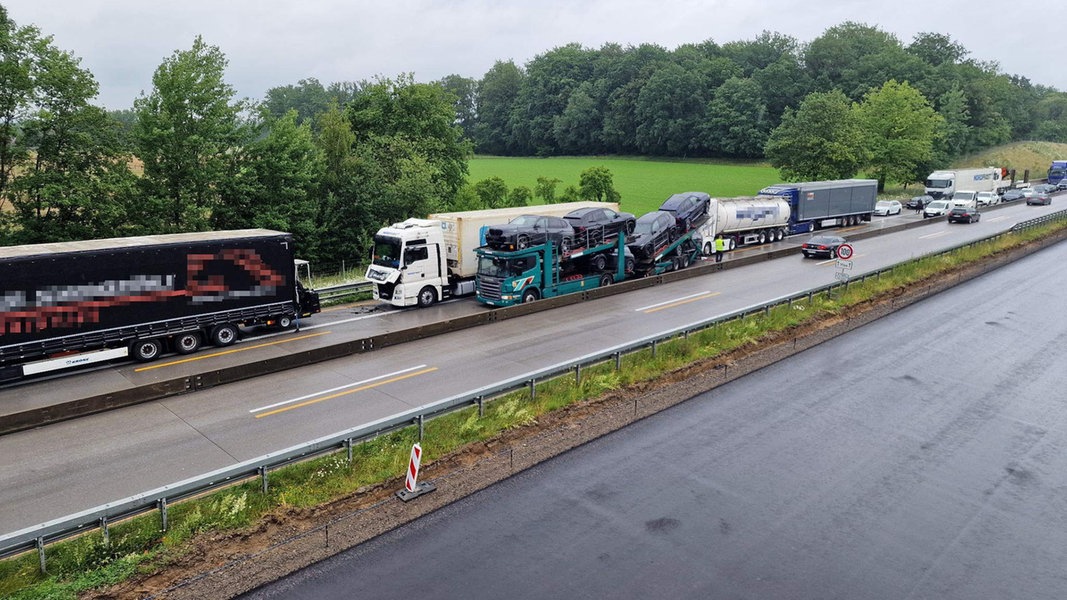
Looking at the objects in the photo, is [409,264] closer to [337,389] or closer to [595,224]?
[595,224]

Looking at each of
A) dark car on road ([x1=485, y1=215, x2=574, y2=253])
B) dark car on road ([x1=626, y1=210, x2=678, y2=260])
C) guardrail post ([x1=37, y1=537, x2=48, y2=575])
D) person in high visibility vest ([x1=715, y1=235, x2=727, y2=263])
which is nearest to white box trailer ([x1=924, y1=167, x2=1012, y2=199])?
person in high visibility vest ([x1=715, y1=235, x2=727, y2=263])

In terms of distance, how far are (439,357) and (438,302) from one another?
7824 millimetres

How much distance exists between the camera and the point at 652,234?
100ft

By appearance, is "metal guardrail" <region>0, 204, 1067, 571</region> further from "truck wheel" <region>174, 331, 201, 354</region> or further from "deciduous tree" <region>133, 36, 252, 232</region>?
"deciduous tree" <region>133, 36, 252, 232</region>

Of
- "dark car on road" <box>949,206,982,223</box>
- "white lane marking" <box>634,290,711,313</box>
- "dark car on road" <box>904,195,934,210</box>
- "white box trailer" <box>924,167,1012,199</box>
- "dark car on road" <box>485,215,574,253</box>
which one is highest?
"white box trailer" <box>924,167,1012,199</box>

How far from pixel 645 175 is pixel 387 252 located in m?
76.8

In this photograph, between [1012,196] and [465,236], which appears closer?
[465,236]

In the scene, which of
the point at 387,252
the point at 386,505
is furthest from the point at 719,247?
the point at 386,505

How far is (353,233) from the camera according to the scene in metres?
36.0

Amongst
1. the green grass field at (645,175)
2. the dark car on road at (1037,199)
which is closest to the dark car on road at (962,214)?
the dark car on road at (1037,199)

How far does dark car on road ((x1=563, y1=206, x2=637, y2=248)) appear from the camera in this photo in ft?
89.7

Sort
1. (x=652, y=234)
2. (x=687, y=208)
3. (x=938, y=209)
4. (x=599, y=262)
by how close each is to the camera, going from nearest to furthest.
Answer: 1. (x=599, y=262)
2. (x=652, y=234)
3. (x=687, y=208)
4. (x=938, y=209)

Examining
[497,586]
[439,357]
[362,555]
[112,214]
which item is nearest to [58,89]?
[112,214]

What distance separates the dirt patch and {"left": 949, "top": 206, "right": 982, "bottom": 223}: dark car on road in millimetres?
39749
